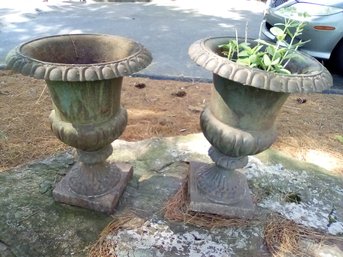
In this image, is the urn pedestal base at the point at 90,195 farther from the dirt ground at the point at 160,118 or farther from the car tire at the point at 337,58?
the car tire at the point at 337,58

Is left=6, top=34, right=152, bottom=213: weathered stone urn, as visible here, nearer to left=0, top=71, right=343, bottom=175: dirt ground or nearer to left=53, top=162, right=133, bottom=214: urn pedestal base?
left=53, top=162, right=133, bottom=214: urn pedestal base

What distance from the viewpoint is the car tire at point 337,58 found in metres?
4.37

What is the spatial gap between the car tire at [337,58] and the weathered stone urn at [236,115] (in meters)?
2.99

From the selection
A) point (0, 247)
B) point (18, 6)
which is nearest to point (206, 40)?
point (0, 247)

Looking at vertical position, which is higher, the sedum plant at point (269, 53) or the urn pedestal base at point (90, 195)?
the sedum plant at point (269, 53)

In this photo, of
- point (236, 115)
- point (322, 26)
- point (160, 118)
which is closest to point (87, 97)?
point (236, 115)

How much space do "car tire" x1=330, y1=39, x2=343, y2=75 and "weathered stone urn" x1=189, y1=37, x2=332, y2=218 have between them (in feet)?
9.80

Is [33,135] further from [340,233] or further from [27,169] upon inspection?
[340,233]

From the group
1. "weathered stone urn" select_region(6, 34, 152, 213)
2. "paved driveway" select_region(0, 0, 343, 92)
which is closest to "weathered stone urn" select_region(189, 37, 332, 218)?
"weathered stone urn" select_region(6, 34, 152, 213)

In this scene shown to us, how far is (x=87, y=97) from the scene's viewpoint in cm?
165

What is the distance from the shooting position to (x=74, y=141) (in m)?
1.78

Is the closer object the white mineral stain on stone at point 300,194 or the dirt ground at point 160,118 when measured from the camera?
the white mineral stain on stone at point 300,194

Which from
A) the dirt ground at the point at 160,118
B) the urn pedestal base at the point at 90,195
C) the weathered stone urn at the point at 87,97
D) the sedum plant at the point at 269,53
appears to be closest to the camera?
the weathered stone urn at the point at 87,97

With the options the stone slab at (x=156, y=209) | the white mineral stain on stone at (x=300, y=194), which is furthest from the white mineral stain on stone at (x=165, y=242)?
the white mineral stain on stone at (x=300, y=194)
